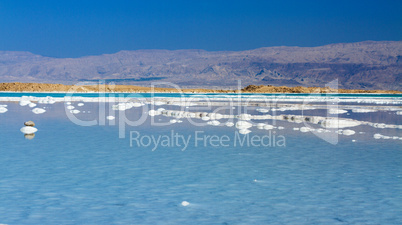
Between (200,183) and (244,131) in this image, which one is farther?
(244,131)

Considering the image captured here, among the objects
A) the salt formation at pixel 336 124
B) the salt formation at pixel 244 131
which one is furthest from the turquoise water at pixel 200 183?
the salt formation at pixel 336 124

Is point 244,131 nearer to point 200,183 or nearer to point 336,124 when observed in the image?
point 336,124

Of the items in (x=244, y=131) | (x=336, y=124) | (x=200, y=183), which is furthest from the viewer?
(x=336, y=124)

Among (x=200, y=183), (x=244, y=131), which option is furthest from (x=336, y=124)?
(x=200, y=183)

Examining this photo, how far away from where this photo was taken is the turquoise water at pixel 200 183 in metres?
5.27

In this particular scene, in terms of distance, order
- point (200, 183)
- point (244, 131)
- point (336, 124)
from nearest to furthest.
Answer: point (200, 183) < point (244, 131) < point (336, 124)

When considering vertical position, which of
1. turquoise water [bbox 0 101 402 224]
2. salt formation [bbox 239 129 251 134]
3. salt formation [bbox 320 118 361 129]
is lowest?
turquoise water [bbox 0 101 402 224]

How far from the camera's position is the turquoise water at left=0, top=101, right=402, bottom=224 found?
17.3 ft

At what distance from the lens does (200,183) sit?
673cm

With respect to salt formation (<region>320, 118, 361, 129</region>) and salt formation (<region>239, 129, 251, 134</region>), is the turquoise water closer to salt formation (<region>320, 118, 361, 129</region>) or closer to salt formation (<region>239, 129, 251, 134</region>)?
salt formation (<region>239, 129, 251, 134</region>)

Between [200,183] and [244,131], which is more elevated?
[244,131]

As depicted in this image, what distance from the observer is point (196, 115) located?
20.4 m

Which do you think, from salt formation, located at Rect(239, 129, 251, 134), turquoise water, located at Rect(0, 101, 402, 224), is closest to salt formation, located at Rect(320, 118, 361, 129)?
salt formation, located at Rect(239, 129, 251, 134)

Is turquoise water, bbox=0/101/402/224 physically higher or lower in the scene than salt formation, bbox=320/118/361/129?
lower
